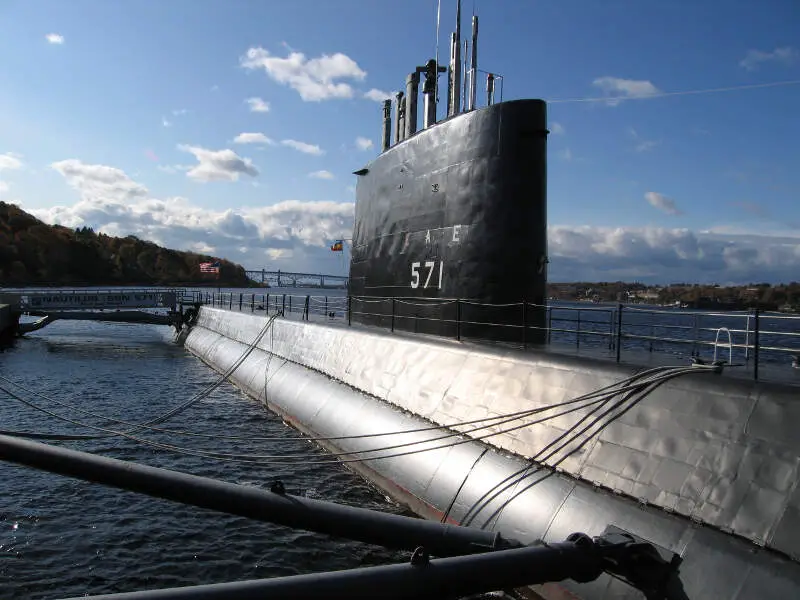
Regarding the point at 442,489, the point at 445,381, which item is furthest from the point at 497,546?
the point at 445,381

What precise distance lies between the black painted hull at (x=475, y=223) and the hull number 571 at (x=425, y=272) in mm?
16

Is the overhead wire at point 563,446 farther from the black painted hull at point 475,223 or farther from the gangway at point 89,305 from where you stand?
the gangway at point 89,305

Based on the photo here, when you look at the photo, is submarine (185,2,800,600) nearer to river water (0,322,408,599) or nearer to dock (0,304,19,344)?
river water (0,322,408,599)

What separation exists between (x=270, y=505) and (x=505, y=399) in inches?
148

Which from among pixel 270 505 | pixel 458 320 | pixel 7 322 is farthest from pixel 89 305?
pixel 270 505

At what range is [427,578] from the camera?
11.8 ft

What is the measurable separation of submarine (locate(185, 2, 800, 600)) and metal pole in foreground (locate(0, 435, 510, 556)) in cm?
68

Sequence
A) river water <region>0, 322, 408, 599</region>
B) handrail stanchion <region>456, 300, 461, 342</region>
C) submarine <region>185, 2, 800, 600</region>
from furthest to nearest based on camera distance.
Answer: handrail stanchion <region>456, 300, 461, 342</region>, river water <region>0, 322, 408, 599</region>, submarine <region>185, 2, 800, 600</region>

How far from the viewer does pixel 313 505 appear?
451cm

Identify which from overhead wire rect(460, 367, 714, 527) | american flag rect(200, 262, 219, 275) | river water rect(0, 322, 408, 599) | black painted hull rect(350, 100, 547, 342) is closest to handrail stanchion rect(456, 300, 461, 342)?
black painted hull rect(350, 100, 547, 342)

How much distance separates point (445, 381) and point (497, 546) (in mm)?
4466

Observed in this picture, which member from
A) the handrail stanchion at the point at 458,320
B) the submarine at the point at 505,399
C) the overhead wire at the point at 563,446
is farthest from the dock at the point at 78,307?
the overhead wire at the point at 563,446

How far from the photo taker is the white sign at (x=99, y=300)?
116 ft

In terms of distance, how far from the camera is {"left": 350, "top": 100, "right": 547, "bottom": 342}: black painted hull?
931 cm
